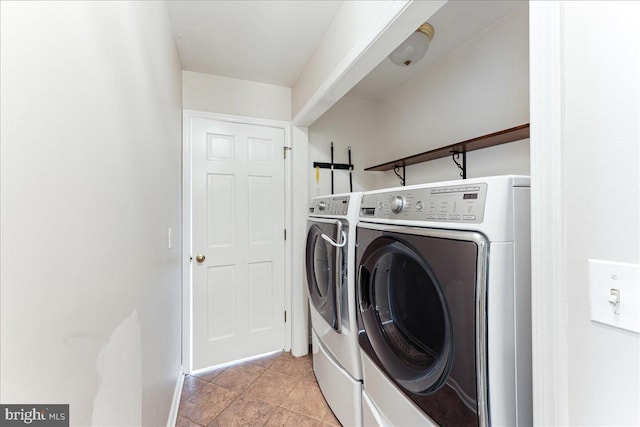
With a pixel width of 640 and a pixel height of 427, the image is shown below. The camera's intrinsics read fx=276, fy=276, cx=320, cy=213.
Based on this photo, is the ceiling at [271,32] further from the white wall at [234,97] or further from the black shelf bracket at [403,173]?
the black shelf bracket at [403,173]

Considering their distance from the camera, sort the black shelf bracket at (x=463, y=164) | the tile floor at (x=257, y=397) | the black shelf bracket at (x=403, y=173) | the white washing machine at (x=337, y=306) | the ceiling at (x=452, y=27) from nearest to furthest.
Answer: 1. the white washing machine at (x=337, y=306)
2. the ceiling at (x=452, y=27)
3. the tile floor at (x=257, y=397)
4. the black shelf bracket at (x=463, y=164)
5. the black shelf bracket at (x=403, y=173)

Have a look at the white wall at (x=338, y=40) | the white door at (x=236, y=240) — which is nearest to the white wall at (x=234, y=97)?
the white door at (x=236, y=240)

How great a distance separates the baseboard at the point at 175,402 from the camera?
1590mm

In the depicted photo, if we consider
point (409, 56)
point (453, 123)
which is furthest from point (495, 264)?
point (453, 123)

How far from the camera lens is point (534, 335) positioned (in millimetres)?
621

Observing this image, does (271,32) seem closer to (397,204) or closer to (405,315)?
(397,204)

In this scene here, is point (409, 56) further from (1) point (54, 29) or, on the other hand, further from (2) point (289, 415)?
(2) point (289, 415)

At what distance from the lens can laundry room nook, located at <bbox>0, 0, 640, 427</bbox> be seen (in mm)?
493

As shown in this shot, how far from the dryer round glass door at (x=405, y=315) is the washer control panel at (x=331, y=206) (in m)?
0.38

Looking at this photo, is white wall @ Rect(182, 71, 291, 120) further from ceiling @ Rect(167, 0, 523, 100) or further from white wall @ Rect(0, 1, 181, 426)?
white wall @ Rect(0, 1, 181, 426)

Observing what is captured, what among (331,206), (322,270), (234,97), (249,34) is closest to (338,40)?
(249,34)

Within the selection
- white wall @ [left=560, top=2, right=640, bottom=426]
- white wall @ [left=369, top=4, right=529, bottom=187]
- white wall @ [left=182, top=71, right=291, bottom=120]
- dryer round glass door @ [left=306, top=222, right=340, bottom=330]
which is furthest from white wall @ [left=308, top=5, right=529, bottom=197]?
white wall @ [left=560, top=2, right=640, bottom=426]

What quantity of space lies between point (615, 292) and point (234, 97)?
8.30 ft

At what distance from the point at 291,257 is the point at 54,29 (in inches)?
84.7
